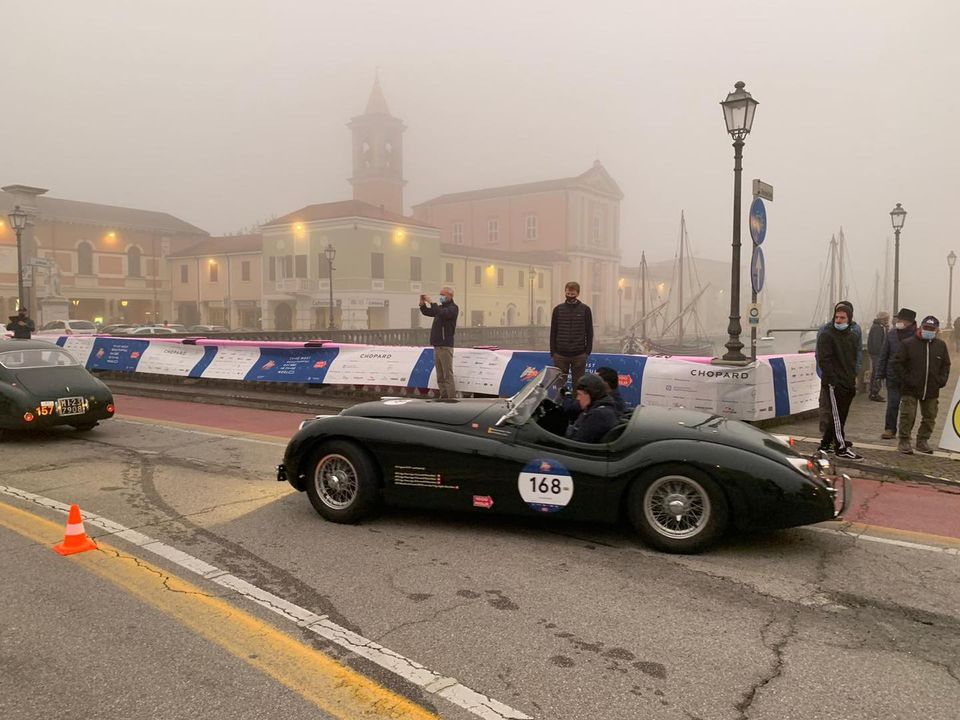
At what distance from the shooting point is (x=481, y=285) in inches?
2598

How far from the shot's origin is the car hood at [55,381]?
9484 millimetres

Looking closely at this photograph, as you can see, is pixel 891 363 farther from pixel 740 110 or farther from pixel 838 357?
pixel 740 110

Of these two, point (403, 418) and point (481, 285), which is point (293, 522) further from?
point (481, 285)

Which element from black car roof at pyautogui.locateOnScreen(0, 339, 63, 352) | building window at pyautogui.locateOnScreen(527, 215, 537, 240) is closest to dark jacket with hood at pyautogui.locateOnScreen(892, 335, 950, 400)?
black car roof at pyautogui.locateOnScreen(0, 339, 63, 352)

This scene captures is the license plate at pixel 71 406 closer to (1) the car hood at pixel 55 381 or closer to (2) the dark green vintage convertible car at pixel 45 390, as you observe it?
(2) the dark green vintage convertible car at pixel 45 390

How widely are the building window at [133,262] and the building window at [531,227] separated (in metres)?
41.3

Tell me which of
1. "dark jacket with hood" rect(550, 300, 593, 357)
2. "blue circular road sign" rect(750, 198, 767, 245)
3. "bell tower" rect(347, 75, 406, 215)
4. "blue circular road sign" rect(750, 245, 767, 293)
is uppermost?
"bell tower" rect(347, 75, 406, 215)

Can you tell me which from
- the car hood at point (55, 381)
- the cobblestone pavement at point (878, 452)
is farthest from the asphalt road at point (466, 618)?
the car hood at point (55, 381)

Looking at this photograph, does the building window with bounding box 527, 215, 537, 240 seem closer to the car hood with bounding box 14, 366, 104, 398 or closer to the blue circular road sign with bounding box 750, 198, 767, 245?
the blue circular road sign with bounding box 750, 198, 767, 245

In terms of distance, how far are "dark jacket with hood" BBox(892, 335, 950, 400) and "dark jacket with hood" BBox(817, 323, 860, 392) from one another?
2.71ft

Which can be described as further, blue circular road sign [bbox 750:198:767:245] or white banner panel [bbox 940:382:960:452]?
blue circular road sign [bbox 750:198:767:245]

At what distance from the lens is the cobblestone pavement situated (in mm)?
7473

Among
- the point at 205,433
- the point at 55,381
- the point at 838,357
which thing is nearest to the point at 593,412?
the point at 838,357

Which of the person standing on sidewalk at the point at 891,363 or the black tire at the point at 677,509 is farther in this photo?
the person standing on sidewalk at the point at 891,363
